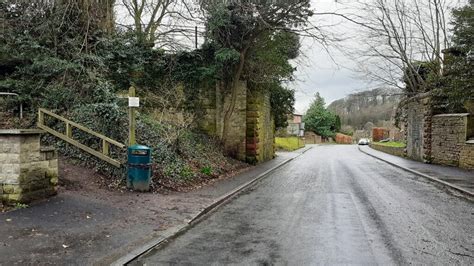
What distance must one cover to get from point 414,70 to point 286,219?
70.4 feet

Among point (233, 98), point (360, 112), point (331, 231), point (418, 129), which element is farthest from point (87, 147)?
point (360, 112)

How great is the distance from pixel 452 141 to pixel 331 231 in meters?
15.4

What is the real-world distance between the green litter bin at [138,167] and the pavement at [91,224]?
1.04 feet

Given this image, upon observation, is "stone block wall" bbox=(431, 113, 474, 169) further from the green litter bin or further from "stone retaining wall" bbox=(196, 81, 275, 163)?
the green litter bin

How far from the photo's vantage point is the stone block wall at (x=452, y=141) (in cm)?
1808

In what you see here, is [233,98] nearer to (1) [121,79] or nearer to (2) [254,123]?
(2) [254,123]

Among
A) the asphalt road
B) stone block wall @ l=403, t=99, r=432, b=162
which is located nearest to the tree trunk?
the asphalt road

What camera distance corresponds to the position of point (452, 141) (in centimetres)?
1947

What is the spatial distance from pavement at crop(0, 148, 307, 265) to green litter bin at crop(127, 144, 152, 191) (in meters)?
0.32

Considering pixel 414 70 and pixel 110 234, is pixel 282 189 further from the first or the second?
pixel 414 70

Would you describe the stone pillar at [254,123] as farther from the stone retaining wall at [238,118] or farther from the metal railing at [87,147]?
the metal railing at [87,147]

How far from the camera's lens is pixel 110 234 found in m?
6.20

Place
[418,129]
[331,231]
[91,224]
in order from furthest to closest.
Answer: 1. [418,129]
2. [331,231]
3. [91,224]

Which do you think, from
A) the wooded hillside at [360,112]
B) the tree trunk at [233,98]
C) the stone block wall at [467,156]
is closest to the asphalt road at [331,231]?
the tree trunk at [233,98]
